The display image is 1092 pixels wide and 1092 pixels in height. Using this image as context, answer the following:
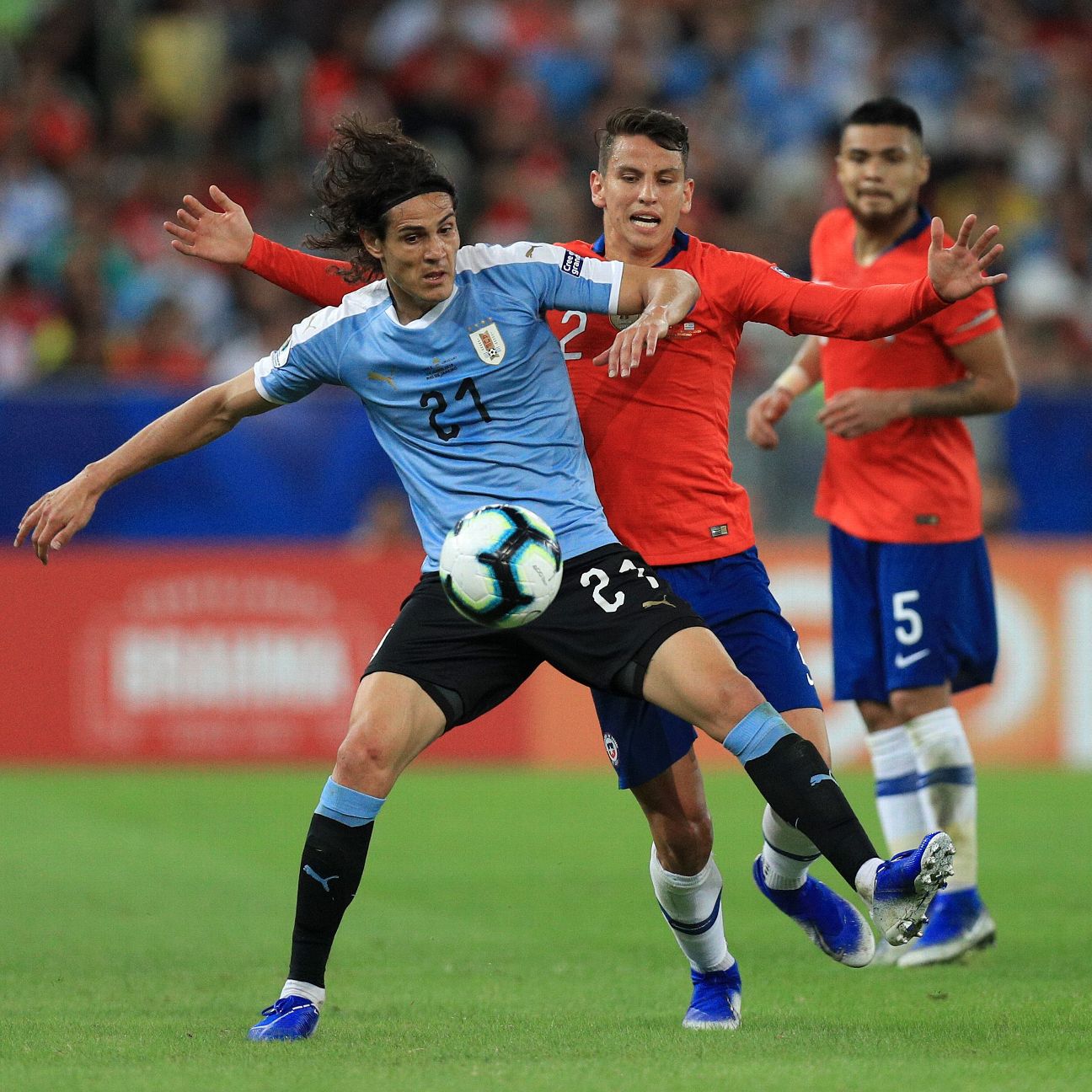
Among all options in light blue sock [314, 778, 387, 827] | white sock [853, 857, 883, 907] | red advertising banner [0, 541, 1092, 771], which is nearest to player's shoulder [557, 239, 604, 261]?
light blue sock [314, 778, 387, 827]

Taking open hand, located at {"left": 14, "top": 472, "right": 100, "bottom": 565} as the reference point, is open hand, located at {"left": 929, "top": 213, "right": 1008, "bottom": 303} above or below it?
above

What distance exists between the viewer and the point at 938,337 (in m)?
6.80

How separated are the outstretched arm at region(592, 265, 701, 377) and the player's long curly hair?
582 mm

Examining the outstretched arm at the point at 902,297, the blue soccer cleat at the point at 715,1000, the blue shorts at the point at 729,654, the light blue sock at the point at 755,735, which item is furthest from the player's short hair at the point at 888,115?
the blue soccer cleat at the point at 715,1000

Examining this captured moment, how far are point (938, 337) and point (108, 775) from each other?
24.3 ft

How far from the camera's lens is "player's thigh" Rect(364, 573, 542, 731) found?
203 inches

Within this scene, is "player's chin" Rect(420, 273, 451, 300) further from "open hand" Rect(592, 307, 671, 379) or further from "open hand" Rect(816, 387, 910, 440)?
"open hand" Rect(816, 387, 910, 440)

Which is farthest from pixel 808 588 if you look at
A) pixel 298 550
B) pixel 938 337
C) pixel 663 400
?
pixel 663 400

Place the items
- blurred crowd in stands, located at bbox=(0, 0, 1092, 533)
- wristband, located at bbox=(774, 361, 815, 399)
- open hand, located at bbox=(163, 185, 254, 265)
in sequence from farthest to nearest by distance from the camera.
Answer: blurred crowd in stands, located at bbox=(0, 0, 1092, 533) < wristband, located at bbox=(774, 361, 815, 399) < open hand, located at bbox=(163, 185, 254, 265)

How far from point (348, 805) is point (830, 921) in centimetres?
163

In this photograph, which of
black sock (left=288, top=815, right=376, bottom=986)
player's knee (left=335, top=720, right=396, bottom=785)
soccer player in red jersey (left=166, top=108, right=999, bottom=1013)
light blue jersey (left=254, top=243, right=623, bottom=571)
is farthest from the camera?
soccer player in red jersey (left=166, top=108, right=999, bottom=1013)

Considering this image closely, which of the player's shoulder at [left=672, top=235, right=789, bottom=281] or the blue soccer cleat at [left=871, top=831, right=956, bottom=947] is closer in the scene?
the blue soccer cleat at [left=871, top=831, right=956, bottom=947]

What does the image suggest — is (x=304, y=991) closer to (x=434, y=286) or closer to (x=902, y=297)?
(x=434, y=286)

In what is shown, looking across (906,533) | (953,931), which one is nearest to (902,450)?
(906,533)
